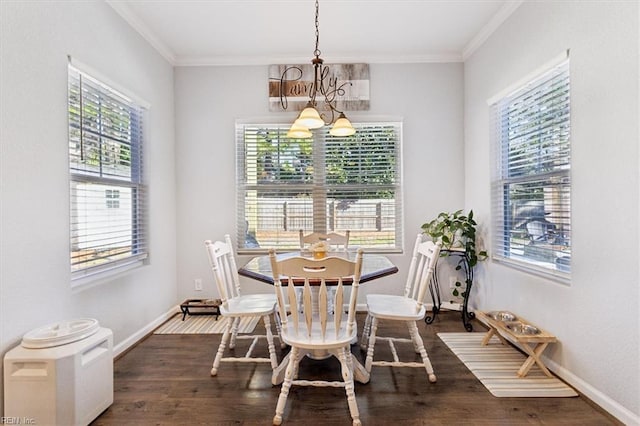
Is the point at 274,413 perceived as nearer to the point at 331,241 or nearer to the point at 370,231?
the point at 331,241

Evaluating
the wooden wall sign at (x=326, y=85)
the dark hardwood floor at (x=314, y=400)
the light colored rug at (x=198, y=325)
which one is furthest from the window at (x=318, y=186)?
the dark hardwood floor at (x=314, y=400)

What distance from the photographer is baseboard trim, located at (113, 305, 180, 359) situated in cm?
256

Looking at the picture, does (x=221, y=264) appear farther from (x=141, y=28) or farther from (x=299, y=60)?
(x=299, y=60)

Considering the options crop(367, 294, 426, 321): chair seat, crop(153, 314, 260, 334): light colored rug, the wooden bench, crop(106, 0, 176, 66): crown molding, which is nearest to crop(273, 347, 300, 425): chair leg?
crop(367, 294, 426, 321): chair seat

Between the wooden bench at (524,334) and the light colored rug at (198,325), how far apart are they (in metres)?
2.14

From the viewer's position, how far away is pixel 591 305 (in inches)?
75.0

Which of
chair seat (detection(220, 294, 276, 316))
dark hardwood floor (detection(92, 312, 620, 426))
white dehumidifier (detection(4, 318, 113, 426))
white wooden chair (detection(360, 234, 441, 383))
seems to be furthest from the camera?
chair seat (detection(220, 294, 276, 316))

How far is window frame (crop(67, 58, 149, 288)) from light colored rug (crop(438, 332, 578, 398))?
2826 mm

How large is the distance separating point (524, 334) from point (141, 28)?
4.00 m

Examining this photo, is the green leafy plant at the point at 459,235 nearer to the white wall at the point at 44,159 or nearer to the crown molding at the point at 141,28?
the white wall at the point at 44,159

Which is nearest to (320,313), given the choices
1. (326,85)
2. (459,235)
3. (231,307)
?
(231,307)

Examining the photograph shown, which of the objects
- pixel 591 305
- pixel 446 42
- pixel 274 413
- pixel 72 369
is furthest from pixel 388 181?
pixel 72 369

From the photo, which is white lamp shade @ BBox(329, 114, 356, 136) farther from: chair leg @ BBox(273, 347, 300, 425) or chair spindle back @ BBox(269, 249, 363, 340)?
chair leg @ BBox(273, 347, 300, 425)

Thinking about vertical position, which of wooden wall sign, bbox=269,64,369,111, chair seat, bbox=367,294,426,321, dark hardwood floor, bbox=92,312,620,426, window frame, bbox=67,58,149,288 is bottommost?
dark hardwood floor, bbox=92,312,620,426
